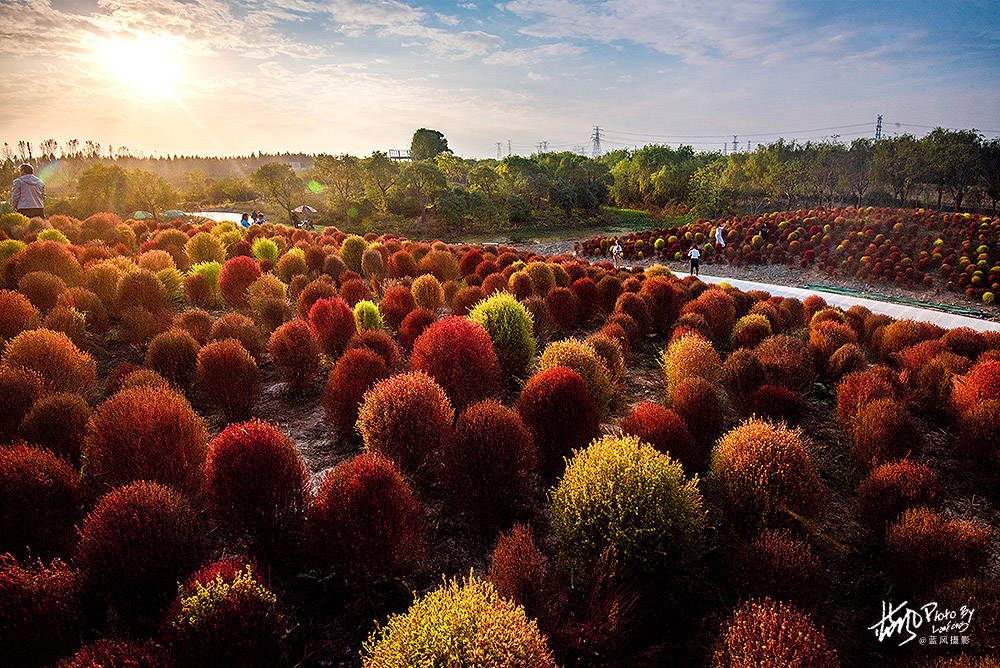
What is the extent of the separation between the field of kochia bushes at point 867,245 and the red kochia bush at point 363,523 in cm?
2312

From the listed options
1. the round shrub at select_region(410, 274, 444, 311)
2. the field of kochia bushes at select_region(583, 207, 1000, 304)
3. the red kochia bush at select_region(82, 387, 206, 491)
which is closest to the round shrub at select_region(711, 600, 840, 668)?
the red kochia bush at select_region(82, 387, 206, 491)

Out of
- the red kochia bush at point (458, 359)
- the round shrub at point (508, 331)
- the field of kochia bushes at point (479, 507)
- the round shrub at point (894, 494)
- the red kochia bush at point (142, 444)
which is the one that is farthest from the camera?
the round shrub at point (508, 331)

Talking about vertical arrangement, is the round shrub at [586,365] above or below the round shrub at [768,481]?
above

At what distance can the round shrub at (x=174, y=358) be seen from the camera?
696cm

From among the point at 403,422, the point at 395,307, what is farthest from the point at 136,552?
the point at 395,307

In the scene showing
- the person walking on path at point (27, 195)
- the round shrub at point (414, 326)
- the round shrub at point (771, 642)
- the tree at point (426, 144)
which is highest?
the tree at point (426, 144)

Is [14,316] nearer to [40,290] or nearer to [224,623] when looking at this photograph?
[40,290]

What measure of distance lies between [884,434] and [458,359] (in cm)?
524

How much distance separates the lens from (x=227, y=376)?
6406 millimetres

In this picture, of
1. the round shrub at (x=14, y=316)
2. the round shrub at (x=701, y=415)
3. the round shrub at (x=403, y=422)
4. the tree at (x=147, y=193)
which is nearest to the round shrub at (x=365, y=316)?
the round shrub at (x=403, y=422)

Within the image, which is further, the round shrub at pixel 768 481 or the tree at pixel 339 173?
the tree at pixel 339 173

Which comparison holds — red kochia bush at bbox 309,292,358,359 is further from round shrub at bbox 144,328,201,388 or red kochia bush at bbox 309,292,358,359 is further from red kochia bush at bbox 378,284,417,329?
→ round shrub at bbox 144,328,201,388

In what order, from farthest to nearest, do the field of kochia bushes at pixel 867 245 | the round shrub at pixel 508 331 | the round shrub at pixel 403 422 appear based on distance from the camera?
the field of kochia bushes at pixel 867 245, the round shrub at pixel 508 331, the round shrub at pixel 403 422

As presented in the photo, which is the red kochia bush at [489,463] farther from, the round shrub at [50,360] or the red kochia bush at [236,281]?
the red kochia bush at [236,281]
